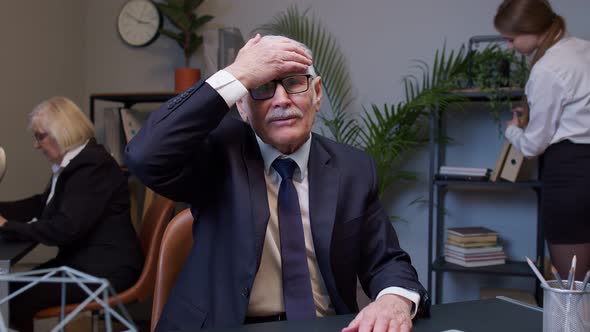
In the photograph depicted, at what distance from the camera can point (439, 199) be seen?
355 centimetres

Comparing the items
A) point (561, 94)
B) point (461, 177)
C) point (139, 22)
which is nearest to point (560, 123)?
point (561, 94)

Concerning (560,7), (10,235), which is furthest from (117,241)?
(560,7)

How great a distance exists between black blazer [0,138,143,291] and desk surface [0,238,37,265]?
0.16 feet

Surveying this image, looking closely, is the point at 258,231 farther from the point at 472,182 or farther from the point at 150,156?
the point at 472,182

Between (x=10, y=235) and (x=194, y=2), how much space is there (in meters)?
2.07

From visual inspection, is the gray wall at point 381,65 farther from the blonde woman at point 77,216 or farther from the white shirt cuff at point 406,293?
the white shirt cuff at point 406,293

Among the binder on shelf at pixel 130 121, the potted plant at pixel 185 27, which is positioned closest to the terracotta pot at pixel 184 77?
the potted plant at pixel 185 27

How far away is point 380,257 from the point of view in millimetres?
1322

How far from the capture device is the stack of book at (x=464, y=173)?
3.28m

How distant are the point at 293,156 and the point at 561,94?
154 cm

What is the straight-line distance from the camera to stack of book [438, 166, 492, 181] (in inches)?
129

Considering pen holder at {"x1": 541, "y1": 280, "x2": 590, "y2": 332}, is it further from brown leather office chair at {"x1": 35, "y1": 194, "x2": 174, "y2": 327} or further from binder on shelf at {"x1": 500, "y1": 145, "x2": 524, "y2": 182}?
binder on shelf at {"x1": 500, "y1": 145, "x2": 524, "y2": 182}

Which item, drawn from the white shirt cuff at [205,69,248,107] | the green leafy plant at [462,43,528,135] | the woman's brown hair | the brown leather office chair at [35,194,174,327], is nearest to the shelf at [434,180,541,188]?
the green leafy plant at [462,43,528,135]

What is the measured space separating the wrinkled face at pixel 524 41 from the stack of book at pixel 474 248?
1145mm
